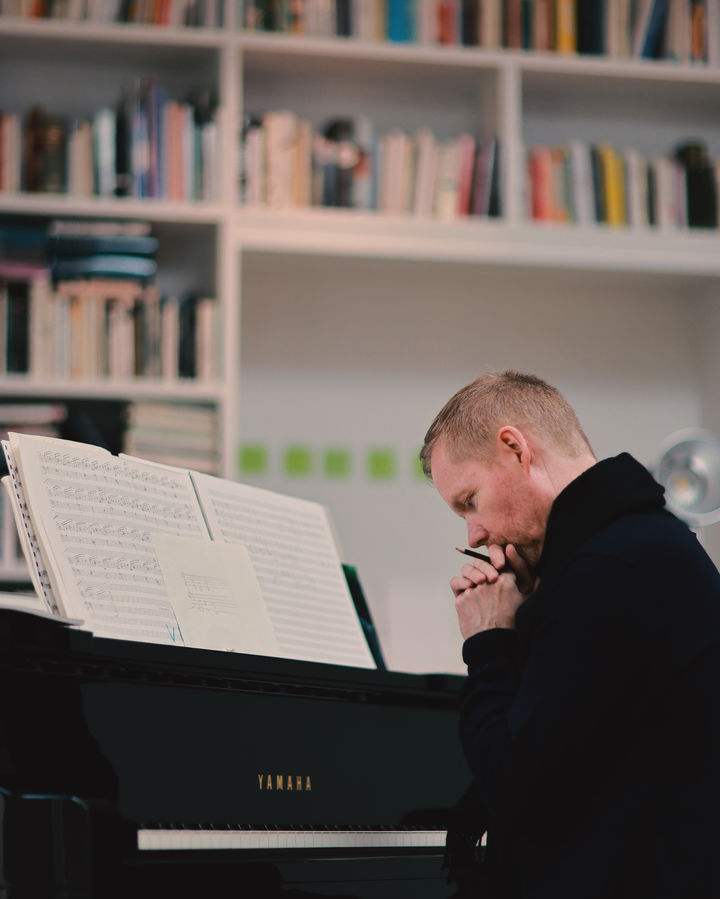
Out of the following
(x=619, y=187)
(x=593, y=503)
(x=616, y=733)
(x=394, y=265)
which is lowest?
(x=616, y=733)

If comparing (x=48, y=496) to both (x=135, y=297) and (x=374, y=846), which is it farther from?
(x=135, y=297)

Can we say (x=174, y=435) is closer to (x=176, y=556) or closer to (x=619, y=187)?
(x=619, y=187)

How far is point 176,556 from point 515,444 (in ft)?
1.54

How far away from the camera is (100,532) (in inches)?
59.1

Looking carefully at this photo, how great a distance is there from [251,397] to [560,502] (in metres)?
2.23

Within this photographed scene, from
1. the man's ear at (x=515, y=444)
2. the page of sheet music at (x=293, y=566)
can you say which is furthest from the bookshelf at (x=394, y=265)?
the man's ear at (x=515, y=444)

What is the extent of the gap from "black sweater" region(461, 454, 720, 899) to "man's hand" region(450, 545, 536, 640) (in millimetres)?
108

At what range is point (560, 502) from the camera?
4.74 ft

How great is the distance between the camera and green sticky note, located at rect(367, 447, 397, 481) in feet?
12.0

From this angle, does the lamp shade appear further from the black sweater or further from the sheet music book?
the black sweater

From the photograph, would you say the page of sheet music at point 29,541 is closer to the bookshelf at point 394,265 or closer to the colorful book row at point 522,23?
the bookshelf at point 394,265

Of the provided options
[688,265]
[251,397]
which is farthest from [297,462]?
[688,265]

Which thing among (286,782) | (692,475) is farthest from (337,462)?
(286,782)

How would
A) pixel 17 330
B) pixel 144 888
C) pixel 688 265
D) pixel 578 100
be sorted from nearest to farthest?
pixel 144 888, pixel 17 330, pixel 688 265, pixel 578 100
